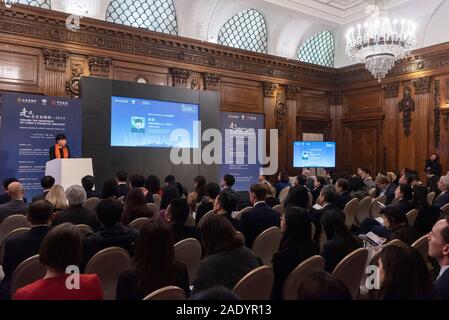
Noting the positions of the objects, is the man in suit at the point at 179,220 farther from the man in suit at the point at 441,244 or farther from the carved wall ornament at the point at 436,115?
the carved wall ornament at the point at 436,115

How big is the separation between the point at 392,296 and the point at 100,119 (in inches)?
286

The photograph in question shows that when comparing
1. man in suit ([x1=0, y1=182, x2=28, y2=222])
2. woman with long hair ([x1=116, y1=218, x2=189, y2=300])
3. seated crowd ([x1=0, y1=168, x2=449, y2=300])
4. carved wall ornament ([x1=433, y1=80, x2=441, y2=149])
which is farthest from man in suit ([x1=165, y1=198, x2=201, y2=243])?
carved wall ornament ([x1=433, y1=80, x2=441, y2=149])

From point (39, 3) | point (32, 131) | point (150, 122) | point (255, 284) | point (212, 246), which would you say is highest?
point (39, 3)

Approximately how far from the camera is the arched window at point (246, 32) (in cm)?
1097

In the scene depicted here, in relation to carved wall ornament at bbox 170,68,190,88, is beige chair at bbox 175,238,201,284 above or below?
below

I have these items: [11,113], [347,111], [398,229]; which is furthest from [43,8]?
[347,111]

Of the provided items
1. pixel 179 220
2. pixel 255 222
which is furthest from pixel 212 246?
pixel 255 222

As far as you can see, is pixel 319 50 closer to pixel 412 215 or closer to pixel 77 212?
pixel 412 215

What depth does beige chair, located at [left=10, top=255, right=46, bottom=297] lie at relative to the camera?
7.61 feet

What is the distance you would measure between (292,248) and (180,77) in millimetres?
7822

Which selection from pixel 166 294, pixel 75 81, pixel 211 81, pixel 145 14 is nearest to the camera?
pixel 166 294

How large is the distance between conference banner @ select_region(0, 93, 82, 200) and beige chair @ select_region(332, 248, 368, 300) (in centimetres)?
642

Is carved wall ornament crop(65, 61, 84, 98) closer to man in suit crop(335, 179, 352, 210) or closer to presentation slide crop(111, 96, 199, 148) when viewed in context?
presentation slide crop(111, 96, 199, 148)

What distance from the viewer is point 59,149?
670 centimetres
